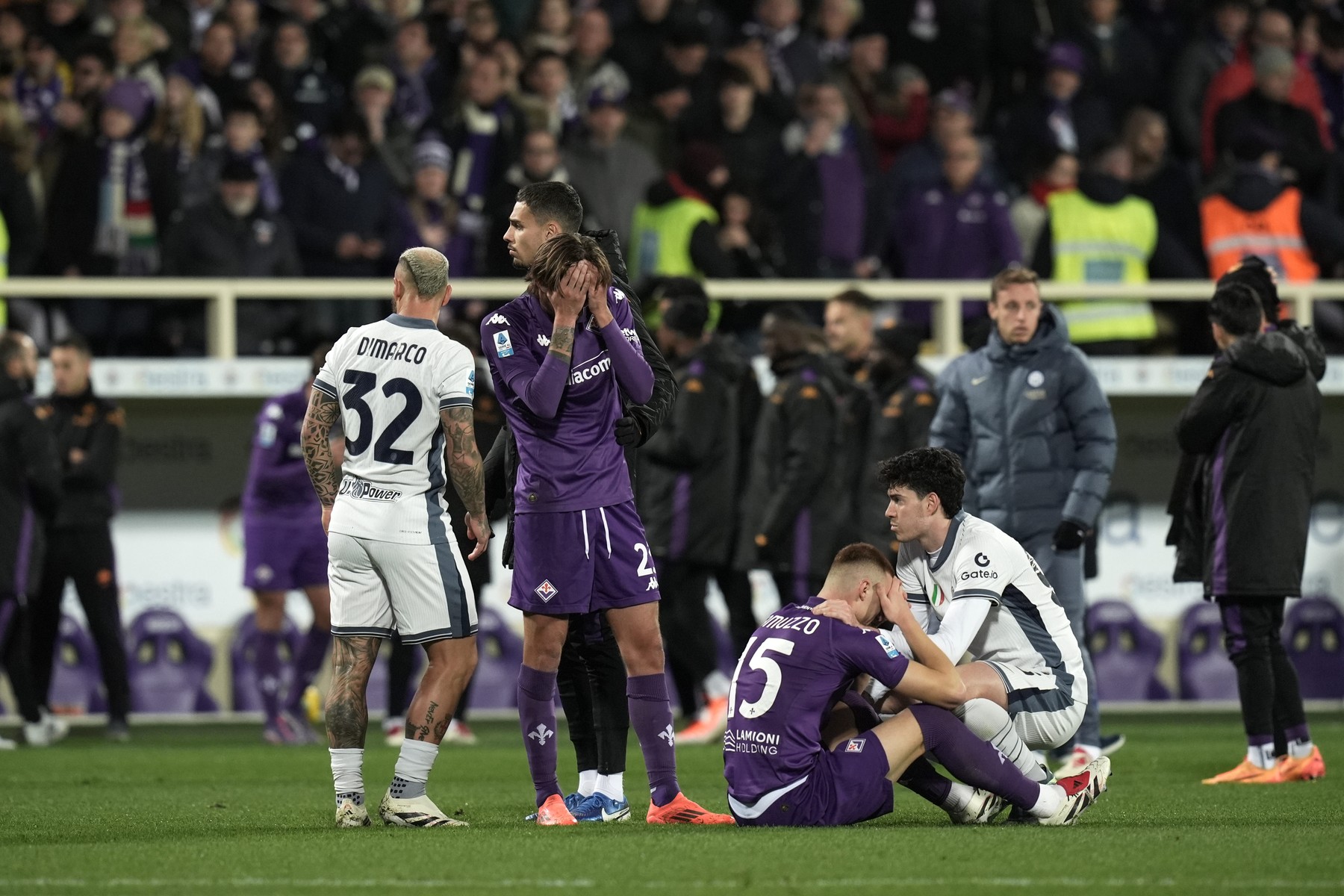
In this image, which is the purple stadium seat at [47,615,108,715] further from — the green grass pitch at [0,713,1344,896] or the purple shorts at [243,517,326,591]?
the green grass pitch at [0,713,1344,896]

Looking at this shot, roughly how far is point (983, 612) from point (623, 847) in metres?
1.63

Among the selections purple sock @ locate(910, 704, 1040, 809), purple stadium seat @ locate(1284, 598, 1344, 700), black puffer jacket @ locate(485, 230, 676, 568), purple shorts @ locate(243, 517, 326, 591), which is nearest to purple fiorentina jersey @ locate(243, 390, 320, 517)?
purple shorts @ locate(243, 517, 326, 591)

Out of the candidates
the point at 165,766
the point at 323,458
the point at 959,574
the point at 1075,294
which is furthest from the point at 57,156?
the point at 959,574

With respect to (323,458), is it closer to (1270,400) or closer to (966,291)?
(1270,400)

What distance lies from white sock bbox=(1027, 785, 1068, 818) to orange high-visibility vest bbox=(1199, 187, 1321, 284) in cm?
891

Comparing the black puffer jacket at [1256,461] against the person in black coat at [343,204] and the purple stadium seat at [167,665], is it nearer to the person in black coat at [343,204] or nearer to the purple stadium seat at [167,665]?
the person in black coat at [343,204]

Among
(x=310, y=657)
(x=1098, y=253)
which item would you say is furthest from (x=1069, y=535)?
(x=1098, y=253)

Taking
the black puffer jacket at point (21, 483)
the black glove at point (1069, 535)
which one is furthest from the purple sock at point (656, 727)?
the black puffer jacket at point (21, 483)

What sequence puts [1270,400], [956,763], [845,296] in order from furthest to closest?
[845,296]
[1270,400]
[956,763]

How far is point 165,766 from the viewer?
433 inches

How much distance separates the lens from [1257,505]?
9.63m

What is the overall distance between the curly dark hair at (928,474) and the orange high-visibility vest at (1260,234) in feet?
27.6

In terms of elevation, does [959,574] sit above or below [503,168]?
below

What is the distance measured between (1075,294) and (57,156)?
279 inches
